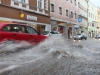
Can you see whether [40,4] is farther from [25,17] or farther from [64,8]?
[64,8]

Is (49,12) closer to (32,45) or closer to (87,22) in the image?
(32,45)

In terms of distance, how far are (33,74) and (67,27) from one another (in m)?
34.9

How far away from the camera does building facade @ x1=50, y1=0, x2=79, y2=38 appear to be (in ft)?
111

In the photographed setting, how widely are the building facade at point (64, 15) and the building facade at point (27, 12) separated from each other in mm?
3296

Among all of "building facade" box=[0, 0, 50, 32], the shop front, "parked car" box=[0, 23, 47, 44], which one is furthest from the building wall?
"parked car" box=[0, 23, 47, 44]

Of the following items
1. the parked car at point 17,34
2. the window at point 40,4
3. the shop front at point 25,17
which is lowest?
the parked car at point 17,34

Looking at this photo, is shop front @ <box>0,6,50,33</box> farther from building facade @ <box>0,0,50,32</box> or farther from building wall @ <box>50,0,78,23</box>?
building wall @ <box>50,0,78,23</box>

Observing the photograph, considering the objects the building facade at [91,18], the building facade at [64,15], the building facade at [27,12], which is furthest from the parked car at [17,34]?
the building facade at [91,18]

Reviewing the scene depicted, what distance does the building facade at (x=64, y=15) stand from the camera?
3372cm

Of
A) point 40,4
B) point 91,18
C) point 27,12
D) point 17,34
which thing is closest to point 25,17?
point 27,12

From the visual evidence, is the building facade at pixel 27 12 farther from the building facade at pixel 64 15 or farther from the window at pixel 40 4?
the building facade at pixel 64 15

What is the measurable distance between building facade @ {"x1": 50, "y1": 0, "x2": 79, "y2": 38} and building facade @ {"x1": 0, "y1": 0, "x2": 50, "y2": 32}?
3296 millimetres

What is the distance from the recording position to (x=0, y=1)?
65.4ft

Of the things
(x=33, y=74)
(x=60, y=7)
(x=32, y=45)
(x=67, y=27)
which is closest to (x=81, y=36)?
(x=67, y=27)
